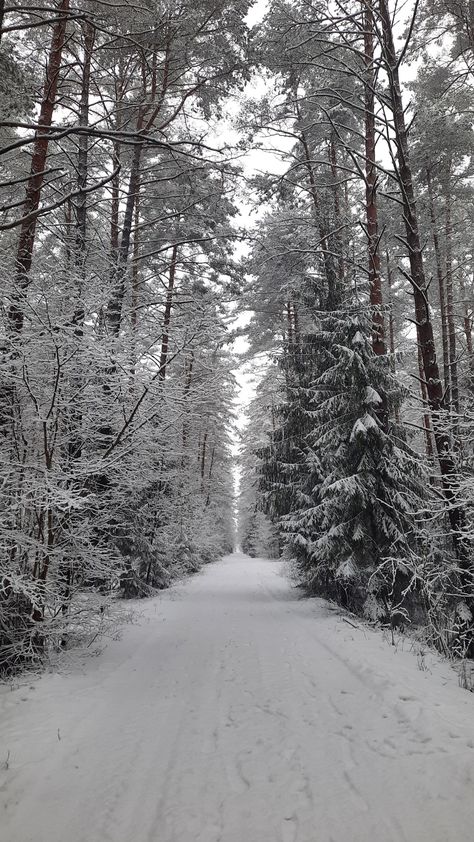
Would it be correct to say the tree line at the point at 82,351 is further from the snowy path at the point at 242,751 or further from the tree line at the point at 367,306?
the tree line at the point at 367,306

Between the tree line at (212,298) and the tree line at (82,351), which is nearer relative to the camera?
the tree line at (82,351)

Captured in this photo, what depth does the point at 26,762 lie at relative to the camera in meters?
3.36

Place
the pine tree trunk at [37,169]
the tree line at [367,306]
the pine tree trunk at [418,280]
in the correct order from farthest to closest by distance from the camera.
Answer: the tree line at [367,306] → the pine tree trunk at [418,280] → the pine tree trunk at [37,169]

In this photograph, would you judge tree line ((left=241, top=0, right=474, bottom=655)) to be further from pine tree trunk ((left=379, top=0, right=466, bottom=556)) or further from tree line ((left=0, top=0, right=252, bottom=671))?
tree line ((left=0, top=0, right=252, bottom=671))

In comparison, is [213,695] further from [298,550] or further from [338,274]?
[338,274]

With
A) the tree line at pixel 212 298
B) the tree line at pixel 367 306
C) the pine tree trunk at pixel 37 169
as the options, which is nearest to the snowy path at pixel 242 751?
the tree line at pixel 212 298

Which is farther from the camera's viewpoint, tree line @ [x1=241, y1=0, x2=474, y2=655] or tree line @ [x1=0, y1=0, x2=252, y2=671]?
tree line @ [x1=241, y1=0, x2=474, y2=655]

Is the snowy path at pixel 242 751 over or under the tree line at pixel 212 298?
under

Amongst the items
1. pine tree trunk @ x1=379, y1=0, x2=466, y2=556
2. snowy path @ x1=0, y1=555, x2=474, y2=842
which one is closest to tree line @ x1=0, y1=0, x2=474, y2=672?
pine tree trunk @ x1=379, y1=0, x2=466, y2=556

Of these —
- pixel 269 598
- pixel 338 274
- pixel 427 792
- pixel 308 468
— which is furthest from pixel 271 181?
pixel 427 792

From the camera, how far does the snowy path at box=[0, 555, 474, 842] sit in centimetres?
275

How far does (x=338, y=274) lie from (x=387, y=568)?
25.4 feet

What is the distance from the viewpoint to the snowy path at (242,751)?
9.03 ft

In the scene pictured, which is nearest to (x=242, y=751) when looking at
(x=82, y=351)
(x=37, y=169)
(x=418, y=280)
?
(x=82, y=351)
